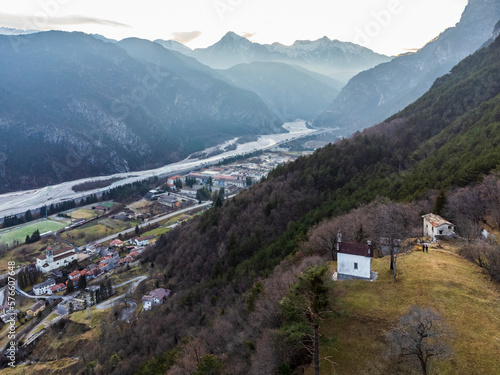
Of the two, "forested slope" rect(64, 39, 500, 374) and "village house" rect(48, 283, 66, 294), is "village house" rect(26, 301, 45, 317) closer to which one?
"village house" rect(48, 283, 66, 294)

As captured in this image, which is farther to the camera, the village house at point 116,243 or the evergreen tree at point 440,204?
the village house at point 116,243

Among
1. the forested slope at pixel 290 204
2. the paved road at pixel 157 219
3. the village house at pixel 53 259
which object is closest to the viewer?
the forested slope at pixel 290 204

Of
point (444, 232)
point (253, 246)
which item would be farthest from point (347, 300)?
point (253, 246)

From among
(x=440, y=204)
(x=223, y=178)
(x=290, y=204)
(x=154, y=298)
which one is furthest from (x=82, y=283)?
(x=223, y=178)

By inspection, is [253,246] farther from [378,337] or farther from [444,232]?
[378,337]

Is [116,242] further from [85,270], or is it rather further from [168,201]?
[168,201]

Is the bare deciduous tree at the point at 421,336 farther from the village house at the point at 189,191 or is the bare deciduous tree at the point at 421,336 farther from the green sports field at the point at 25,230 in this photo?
the village house at the point at 189,191

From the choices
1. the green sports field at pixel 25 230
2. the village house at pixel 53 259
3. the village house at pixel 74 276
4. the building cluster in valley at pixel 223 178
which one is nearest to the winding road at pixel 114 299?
the village house at pixel 74 276
